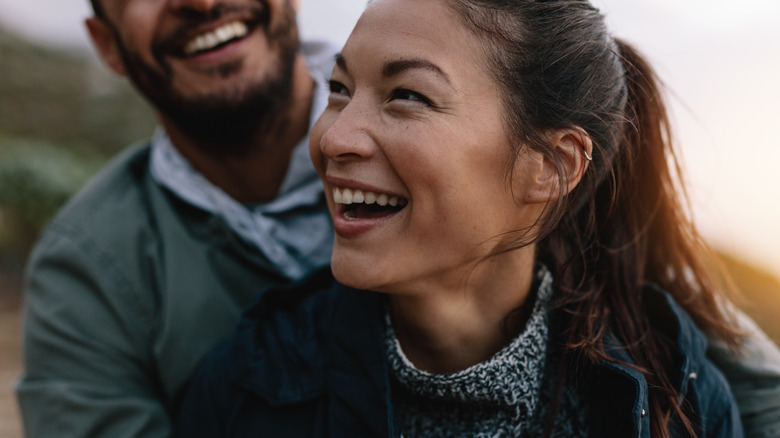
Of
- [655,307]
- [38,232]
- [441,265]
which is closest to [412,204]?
[441,265]

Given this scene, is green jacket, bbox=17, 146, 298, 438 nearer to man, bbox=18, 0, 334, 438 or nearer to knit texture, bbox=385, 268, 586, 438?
man, bbox=18, 0, 334, 438

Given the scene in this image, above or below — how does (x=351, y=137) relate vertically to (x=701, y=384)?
above

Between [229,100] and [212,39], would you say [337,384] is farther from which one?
[212,39]

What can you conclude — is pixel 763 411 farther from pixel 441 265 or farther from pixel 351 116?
pixel 351 116

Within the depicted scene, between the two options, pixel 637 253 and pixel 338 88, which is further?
pixel 637 253

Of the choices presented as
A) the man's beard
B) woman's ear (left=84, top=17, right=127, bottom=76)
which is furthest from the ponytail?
woman's ear (left=84, top=17, right=127, bottom=76)

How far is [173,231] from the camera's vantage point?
2.50 meters

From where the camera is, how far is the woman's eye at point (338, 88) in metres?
1.68

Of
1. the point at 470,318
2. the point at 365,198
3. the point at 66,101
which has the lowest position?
the point at 66,101

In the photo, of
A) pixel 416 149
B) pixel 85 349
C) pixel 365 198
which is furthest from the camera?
pixel 85 349

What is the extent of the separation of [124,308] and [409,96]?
5.11ft

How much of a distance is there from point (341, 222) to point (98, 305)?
1.36 meters

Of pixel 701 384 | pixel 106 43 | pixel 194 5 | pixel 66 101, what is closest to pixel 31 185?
pixel 66 101

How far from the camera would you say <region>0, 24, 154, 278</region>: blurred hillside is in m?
5.91
